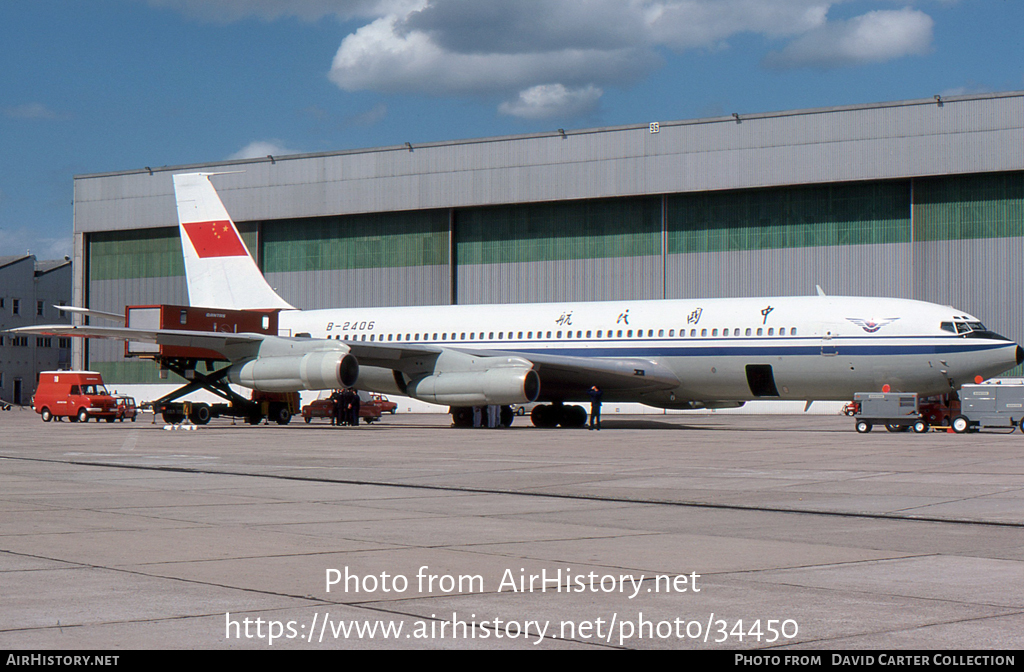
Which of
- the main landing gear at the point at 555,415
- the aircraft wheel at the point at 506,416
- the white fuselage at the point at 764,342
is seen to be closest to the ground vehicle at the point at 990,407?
the white fuselage at the point at 764,342

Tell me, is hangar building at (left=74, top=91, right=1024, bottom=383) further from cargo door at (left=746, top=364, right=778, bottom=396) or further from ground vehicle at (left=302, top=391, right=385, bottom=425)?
cargo door at (left=746, top=364, right=778, bottom=396)

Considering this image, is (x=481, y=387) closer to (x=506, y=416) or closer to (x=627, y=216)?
(x=506, y=416)

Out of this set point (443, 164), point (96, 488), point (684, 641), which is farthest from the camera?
point (443, 164)

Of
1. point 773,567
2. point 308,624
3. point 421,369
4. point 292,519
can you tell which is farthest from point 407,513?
point 421,369

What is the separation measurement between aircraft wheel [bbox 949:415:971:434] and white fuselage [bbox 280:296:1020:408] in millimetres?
895

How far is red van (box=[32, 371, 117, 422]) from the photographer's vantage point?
147ft

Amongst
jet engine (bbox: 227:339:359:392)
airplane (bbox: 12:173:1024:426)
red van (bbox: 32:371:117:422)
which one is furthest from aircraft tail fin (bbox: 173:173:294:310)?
jet engine (bbox: 227:339:359:392)

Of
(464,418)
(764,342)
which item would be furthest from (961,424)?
(464,418)

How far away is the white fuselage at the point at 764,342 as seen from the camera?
29.8 meters

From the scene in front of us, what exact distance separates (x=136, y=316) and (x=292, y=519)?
2699 cm

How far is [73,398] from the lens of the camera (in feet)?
148

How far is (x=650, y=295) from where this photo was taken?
5622 cm

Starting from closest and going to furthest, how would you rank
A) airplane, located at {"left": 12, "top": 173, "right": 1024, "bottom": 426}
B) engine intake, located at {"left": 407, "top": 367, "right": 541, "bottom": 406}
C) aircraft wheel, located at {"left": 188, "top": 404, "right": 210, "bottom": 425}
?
1. airplane, located at {"left": 12, "top": 173, "right": 1024, "bottom": 426}
2. engine intake, located at {"left": 407, "top": 367, "right": 541, "bottom": 406}
3. aircraft wheel, located at {"left": 188, "top": 404, "right": 210, "bottom": 425}

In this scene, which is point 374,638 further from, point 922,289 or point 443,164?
point 443,164
